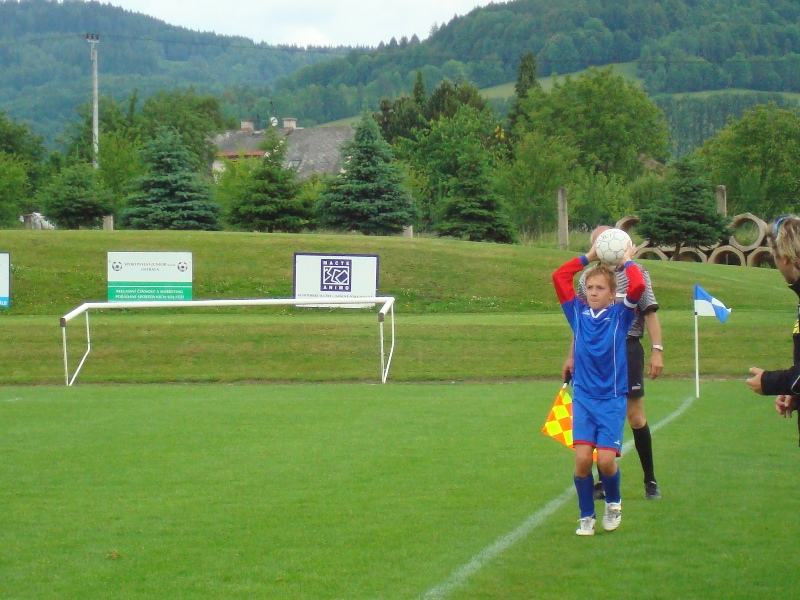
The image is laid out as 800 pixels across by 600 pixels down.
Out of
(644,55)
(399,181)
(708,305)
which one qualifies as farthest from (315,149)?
(708,305)

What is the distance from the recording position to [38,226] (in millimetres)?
69812

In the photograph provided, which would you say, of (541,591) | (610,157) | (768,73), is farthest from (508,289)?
(768,73)

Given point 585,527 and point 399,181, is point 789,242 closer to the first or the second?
point 585,527

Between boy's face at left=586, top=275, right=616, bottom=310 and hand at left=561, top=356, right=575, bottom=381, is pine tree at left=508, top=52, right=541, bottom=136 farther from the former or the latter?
boy's face at left=586, top=275, right=616, bottom=310

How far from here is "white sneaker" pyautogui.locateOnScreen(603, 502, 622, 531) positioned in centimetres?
689

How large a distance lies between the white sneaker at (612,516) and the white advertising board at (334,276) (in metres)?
18.3

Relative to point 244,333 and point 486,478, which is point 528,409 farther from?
point 244,333

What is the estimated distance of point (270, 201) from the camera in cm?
3994

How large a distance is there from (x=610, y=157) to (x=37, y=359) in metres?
83.4

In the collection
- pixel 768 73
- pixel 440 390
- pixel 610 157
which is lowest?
pixel 440 390

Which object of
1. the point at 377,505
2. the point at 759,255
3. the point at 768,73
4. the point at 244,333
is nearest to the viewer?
the point at 377,505

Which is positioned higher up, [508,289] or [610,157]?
[610,157]

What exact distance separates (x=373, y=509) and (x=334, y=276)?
1793 cm

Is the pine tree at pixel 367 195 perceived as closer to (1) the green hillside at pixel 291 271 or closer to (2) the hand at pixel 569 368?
(1) the green hillside at pixel 291 271
